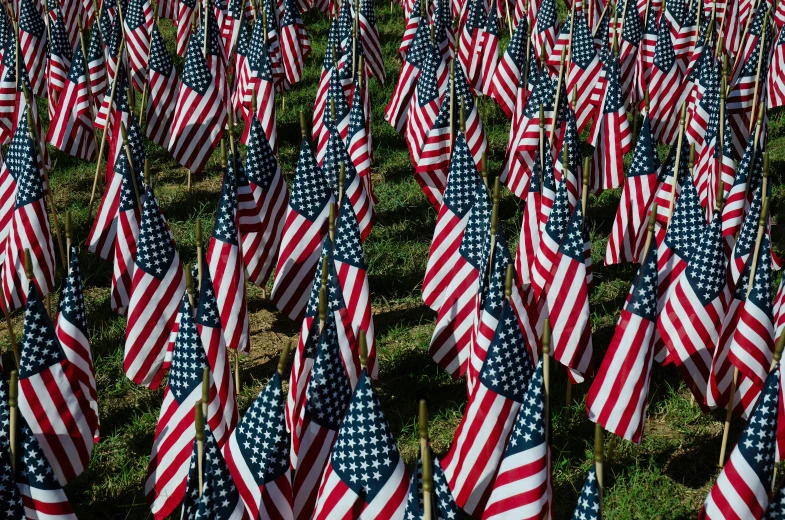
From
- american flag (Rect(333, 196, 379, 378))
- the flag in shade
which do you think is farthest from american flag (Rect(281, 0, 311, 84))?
the flag in shade

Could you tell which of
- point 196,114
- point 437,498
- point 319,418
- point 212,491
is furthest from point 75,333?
point 196,114

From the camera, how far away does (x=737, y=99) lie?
1252cm

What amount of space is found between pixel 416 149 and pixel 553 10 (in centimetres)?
438

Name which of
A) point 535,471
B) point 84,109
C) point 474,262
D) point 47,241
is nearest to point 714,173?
point 474,262

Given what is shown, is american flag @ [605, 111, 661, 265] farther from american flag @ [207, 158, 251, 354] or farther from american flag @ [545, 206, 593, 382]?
american flag @ [207, 158, 251, 354]

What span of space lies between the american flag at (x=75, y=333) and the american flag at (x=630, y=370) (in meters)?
3.71

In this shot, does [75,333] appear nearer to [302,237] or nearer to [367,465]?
[302,237]

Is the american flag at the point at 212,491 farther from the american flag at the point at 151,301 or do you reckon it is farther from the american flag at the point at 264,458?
the american flag at the point at 151,301

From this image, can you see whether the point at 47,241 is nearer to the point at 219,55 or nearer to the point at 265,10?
the point at 219,55

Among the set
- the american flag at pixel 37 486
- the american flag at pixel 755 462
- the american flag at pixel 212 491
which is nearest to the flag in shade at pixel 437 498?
the american flag at pixel 212 491

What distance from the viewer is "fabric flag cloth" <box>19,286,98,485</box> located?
24.0 feet

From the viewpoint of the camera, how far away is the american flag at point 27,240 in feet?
31.4

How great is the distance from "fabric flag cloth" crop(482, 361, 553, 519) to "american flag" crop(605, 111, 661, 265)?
179 inches

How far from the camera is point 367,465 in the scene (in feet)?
20.3
